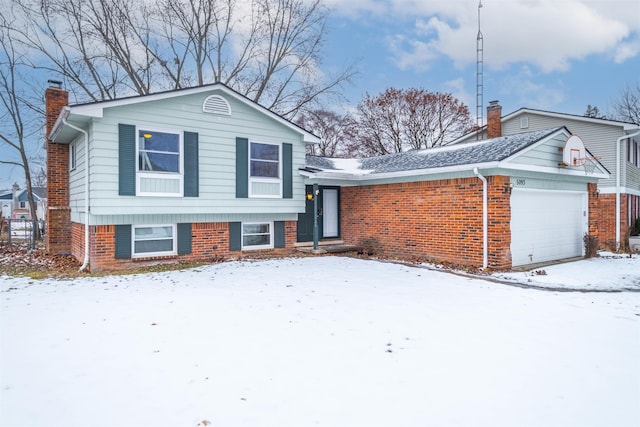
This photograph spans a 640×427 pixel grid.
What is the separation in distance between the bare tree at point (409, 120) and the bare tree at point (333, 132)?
1.04m

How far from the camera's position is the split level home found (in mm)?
9766

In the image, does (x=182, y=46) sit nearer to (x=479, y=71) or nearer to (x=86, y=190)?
(x=86, y=190)

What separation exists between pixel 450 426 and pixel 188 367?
8.29ft

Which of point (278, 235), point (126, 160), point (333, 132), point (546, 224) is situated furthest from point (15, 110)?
point (546, 224)

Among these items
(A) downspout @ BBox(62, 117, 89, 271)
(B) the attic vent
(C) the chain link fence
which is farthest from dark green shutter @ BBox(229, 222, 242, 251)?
(C) the chain link fence

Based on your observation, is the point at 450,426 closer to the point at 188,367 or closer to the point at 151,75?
the point at 188,367

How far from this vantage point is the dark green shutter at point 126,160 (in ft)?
31.6

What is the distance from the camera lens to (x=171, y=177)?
1043 centimetres

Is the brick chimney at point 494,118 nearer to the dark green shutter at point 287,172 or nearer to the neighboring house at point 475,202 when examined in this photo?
the neighboring house at point 475,202

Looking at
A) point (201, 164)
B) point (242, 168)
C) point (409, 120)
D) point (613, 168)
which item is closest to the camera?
point (201, 164)

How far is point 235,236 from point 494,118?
12.8 m

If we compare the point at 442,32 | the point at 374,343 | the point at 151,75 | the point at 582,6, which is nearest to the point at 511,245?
the point at 374,343

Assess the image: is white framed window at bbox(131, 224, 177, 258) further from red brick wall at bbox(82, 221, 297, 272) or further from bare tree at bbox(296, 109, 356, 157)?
bare tree at bbox(296, 109, 356, 157)

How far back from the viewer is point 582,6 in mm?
16453
